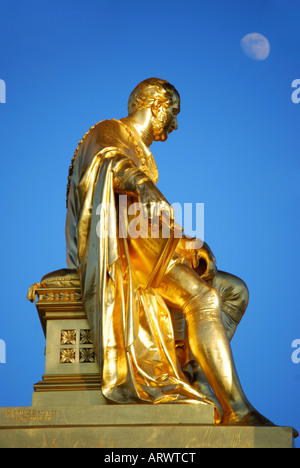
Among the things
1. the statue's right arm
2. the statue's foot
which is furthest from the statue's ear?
the statue's foot

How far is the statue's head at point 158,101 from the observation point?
5.58 m

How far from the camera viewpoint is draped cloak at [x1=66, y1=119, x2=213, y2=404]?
175 inches

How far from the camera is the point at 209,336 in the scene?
15.1ft

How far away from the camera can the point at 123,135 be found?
5340mm

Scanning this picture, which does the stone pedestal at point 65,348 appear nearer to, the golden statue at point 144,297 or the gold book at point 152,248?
the golden statue at point 144,297

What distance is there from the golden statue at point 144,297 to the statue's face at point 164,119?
1.59 ft

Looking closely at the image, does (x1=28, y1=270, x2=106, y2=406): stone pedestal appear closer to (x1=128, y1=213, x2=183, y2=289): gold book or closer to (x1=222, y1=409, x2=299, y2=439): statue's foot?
(x1=128, y1=213, x2=183, y2=289): gold book

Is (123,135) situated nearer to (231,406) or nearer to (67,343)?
(67,343)

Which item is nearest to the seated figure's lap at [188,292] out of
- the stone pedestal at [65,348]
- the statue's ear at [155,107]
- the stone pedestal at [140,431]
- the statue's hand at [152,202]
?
the statue's hand at [152,202]

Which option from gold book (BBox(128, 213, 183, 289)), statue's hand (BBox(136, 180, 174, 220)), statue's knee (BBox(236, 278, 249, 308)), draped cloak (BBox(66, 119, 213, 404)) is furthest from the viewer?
statue's knee (BBox(236, 278, 249, 308))

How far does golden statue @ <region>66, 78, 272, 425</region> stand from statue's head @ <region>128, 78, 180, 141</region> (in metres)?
0.48

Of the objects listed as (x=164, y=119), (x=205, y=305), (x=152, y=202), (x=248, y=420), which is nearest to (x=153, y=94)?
(x=164, y=119)

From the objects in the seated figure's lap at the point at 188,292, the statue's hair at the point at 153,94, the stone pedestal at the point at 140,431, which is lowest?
the stone pedestal at the point at 140,431
